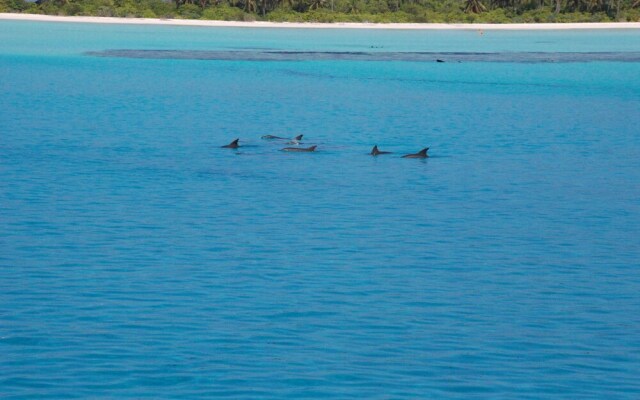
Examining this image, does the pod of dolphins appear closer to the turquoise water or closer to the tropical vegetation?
the turquoise water

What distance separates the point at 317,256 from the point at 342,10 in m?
98.2

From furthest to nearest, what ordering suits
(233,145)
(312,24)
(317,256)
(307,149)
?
(312,24), (233,145), (307,149), (317,256)

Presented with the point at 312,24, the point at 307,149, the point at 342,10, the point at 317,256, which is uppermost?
the point at 317,256

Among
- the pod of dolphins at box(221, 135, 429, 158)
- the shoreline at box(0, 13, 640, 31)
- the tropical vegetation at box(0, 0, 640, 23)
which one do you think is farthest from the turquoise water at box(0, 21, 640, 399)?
the tropical vegetation at box(0, 0, 640, 23)

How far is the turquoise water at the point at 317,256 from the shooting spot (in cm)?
938

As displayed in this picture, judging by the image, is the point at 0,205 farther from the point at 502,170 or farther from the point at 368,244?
the point at 502,170

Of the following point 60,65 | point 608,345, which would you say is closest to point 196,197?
point 608,345

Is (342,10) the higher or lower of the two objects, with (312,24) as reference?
higher

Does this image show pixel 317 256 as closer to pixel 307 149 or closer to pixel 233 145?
pixel 307 149

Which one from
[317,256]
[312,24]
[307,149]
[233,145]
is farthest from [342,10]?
[317,256]

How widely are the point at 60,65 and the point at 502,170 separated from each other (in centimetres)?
3509

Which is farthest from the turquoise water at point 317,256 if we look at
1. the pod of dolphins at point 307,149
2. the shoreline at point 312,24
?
the shoreline at point 312,24

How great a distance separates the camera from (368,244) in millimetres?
14266

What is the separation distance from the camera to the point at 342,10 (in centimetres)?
10969
